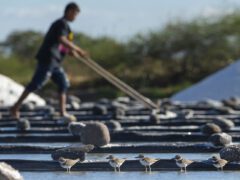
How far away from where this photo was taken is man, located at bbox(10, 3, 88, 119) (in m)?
12.1

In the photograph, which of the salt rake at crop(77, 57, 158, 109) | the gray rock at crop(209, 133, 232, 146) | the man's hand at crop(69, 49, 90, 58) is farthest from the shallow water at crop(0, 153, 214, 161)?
the salt rake at crop(77, 57, 158, 109)

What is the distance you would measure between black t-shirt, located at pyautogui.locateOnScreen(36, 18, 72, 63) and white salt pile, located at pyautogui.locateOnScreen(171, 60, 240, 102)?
720cm

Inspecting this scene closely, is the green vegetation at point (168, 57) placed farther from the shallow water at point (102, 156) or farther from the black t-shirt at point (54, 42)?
the shallow water at point (102, 156)

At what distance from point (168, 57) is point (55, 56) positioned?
20.1 meters

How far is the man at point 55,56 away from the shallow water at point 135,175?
16.6ft

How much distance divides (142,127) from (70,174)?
3.97m

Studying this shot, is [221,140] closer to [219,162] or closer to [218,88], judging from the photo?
[219,162]

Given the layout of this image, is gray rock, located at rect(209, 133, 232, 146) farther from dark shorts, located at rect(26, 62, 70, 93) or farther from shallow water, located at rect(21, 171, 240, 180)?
dark shorts, located at rect(26, 62, 70, 93)

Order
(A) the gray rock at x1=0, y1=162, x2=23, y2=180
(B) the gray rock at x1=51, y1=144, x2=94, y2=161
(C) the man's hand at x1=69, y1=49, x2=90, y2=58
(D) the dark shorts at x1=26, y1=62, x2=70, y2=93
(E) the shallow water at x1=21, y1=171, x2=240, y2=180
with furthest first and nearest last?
(D) the dark shorts at x1=26, y1=62, x2=70, y2=93, (C) the man's hand at x1=69, y1=49, x2=90, y2=58, (B) the gray rock at x1=51, y1=144, x2=94, y2=161, (E) the shallow water at x1=21, y1=171, x2=240, y2=180, (A) the gray rock at x1=0, y1=162, x2=23, y2=180

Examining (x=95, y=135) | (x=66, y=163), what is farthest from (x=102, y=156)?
(x=66, y=163)

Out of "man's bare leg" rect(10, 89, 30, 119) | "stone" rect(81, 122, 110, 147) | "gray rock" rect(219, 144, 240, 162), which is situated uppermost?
"man's bare leg" rect(10, 89, 30, 119)

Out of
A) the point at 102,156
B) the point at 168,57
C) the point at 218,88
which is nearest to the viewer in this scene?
the point at 102,156

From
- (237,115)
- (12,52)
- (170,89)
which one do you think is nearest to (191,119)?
(237,115)

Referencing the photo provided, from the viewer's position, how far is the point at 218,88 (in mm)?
19703
